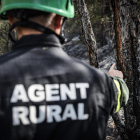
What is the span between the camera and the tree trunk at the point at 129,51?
2.61m

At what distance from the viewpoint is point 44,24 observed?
121 centimetres

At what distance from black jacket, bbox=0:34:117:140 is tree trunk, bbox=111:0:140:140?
1660 millimetres

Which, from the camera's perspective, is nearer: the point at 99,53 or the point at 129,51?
the point at 129,51

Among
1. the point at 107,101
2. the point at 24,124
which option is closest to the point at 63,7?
the point at 107,101

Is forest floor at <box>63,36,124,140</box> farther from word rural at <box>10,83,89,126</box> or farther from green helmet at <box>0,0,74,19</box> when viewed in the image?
word rural at <box>10,83,89,126</box>

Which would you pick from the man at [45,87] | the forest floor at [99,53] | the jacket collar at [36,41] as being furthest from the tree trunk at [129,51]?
the forest floor at [99,53]

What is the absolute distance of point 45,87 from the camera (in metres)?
1.14

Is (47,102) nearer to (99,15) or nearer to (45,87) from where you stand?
(45,87)

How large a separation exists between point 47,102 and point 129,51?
2.00 metres

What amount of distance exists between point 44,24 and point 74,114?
2.04 feet

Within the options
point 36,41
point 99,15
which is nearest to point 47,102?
point 36,41

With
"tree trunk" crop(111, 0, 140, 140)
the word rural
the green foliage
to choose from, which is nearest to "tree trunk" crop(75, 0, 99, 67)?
"tree trunk" crop(111, 0, 140, 140)

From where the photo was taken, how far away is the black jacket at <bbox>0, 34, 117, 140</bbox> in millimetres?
1087

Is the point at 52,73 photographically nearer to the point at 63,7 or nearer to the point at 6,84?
the point at 6,84
